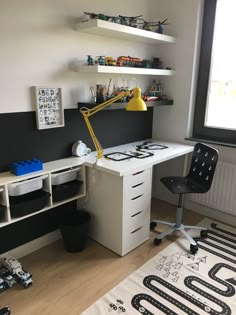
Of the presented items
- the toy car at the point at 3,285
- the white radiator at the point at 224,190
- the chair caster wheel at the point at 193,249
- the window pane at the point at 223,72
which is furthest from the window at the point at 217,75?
the toy car at the point at 3,285

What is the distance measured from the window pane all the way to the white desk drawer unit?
3.72 ft

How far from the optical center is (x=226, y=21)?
2.63 meters

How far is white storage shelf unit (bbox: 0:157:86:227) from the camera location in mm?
1835

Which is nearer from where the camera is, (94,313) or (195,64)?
(94,313)

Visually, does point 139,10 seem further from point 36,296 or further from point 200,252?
point 36,296

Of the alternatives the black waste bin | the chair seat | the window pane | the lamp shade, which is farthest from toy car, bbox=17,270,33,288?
the window pane

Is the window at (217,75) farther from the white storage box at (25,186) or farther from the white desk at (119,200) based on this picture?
the white storage box at (25,186)

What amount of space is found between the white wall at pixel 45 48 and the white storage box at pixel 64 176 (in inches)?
22.6

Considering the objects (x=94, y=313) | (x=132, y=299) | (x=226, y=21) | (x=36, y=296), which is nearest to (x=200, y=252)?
(x=132, y=299)

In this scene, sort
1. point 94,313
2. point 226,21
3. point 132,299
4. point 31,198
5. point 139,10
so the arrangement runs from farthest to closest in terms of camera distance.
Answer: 1. point 139,10
2. point 226,21
3. point 31,198
4. point 132,299
5. point 94,313

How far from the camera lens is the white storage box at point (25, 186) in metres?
1.87

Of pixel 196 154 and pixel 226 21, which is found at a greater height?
pixel 226 21

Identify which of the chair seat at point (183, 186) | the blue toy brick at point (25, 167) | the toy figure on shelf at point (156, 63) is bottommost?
the chair seat at point (183, 186)

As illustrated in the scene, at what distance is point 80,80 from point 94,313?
1.86 meters
